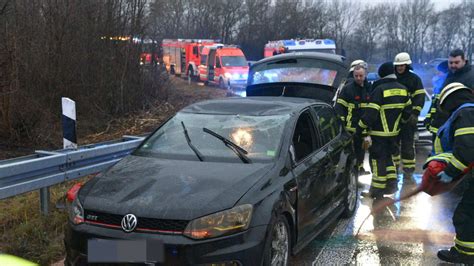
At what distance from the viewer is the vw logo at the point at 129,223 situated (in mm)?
3232

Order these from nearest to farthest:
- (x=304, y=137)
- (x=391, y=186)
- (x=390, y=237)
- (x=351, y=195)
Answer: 1. (x=304, y=137)
2. (x=390, y=237)
3. (x=351, y=195)
4. (x=391, y=186)

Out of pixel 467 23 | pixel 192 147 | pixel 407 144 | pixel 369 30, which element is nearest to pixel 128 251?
pixel 192 147

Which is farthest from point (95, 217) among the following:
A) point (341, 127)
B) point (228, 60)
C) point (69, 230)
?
point (228, 60)

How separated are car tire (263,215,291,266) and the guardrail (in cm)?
244

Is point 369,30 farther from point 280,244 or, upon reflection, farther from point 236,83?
point 280,244

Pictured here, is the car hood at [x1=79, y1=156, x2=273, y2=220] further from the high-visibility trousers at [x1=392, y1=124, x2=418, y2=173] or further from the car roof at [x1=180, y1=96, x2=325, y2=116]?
the high-visibility trousers at [x1=392, y1=124, x2=418, y2=173]

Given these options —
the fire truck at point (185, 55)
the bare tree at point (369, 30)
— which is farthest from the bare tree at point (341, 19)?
the fire truck at point (185, 55)

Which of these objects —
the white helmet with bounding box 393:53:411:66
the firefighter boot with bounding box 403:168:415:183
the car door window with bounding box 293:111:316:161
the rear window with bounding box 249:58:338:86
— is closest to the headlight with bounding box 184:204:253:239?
the car door window with bounding box 293:111:316:161

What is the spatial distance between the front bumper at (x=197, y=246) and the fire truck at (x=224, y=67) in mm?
22048

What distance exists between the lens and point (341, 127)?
594cm

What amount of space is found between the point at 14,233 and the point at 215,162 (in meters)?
2.16

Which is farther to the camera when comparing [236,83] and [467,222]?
[236,83]

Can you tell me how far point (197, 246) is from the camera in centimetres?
315

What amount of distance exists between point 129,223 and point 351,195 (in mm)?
3488
